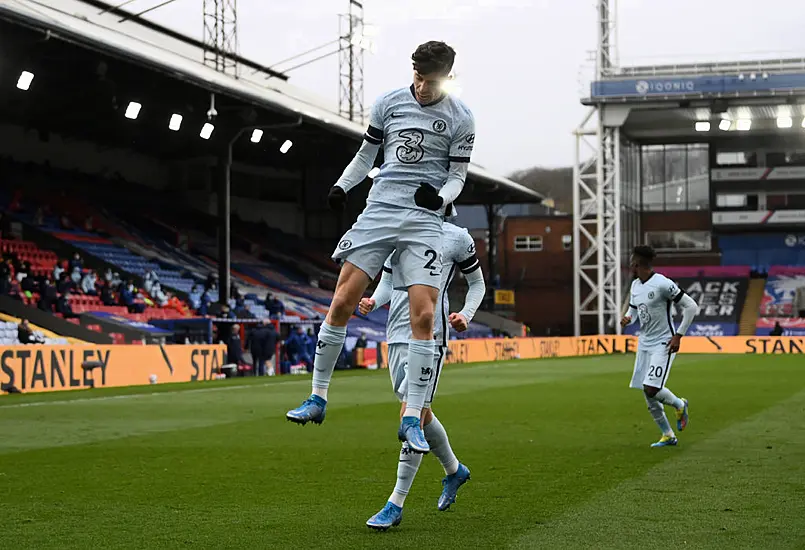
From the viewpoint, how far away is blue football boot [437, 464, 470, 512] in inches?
292

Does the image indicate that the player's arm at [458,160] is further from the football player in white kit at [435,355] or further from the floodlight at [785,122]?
the floodlight at [785,122]

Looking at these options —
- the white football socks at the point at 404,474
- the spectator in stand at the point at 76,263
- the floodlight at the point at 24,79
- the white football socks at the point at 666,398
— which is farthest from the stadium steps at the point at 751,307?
the white football socks at the point at 404,474

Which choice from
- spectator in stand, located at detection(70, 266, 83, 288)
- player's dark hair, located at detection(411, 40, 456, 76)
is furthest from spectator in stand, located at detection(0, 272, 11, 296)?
player's dark hair, located at detection(411, 40, 456, 76)

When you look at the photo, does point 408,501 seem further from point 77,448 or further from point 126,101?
point 126,101

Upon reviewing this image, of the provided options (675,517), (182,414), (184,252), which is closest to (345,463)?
(675,517)

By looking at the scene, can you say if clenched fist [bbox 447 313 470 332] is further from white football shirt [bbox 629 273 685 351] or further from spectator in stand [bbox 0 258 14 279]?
spectator in stand [bbox 0 258 14 279]

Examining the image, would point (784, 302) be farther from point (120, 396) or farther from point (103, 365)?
point (120, 396)

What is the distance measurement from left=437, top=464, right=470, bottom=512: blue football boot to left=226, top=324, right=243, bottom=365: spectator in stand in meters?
25.1

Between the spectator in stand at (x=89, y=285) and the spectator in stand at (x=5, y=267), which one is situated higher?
the spectator in stand at (x=5, y=267)

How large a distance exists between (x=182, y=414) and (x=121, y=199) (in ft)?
105

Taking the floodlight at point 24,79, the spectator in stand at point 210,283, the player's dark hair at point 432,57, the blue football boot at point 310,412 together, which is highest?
the floodlight at point 24,79

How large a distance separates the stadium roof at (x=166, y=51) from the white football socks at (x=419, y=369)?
21.0 m

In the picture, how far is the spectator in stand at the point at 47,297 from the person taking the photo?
104 feet

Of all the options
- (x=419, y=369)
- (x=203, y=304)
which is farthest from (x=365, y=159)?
(x=203, y=304)
